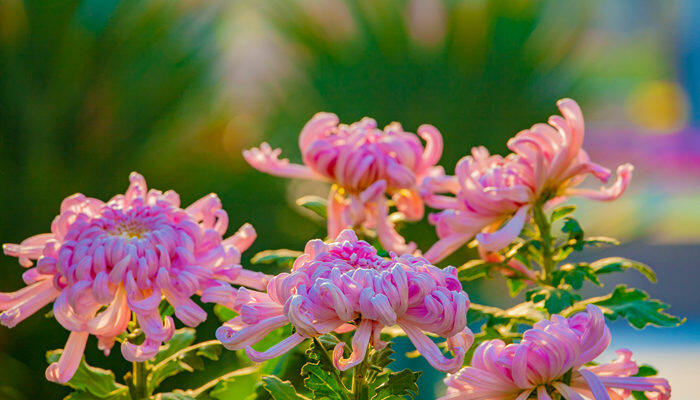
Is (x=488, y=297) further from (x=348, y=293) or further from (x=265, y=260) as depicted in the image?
(x=348, y=293)

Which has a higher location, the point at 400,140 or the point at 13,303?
the point at 400,140

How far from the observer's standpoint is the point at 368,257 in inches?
15.9

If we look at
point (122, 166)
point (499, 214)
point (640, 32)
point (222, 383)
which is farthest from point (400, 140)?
point (640, 32)

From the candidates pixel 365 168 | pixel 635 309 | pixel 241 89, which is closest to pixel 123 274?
pixel 365 168

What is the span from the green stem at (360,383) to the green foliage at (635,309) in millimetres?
175

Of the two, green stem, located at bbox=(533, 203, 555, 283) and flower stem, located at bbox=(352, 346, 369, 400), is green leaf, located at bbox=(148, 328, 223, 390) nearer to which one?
flower stem, located at bbox=(352, 346, 369, 400)

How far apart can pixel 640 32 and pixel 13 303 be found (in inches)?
211

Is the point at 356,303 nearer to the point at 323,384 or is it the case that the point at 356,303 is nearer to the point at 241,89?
the point at 323,384

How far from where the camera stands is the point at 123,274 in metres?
0.46

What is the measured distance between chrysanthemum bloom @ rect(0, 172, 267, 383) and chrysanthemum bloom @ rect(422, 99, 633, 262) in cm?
15

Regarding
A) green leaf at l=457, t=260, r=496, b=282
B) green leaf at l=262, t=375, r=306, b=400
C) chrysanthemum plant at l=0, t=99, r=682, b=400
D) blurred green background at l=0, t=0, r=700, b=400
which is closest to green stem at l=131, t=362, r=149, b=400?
chrysanthemum plant at l=0, t=99, r=682, b=400

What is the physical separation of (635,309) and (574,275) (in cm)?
4

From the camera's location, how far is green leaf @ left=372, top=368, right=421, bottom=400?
0.42m

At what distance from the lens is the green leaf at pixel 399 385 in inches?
16.5
